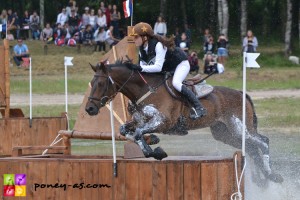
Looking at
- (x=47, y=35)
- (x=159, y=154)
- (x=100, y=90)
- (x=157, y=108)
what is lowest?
(x=47, y=35)

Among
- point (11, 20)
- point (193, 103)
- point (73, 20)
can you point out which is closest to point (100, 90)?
point (193, 103)

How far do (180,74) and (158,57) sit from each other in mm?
445

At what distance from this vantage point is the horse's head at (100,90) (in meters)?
13.2

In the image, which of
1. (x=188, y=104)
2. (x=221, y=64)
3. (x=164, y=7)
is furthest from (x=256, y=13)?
(x=188, y=104)

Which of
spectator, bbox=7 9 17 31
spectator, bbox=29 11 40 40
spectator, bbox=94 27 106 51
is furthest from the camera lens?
spectator, bbox=29 11 40 40

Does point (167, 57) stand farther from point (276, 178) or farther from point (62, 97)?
point (62, 97)

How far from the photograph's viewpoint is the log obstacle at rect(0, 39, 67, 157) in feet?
61.0

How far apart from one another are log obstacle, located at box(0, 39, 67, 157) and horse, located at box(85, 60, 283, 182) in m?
4.53

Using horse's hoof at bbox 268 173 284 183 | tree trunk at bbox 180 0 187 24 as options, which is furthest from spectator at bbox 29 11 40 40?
horse's hoof at bbox 268 173 284 183

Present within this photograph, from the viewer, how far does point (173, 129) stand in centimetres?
1377

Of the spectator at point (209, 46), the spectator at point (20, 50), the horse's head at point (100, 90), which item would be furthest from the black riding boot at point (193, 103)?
the spectator at point (20, 50)

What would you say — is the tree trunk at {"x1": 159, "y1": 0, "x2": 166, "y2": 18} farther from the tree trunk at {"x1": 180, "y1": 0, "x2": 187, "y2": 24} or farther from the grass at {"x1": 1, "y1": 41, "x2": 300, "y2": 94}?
the grass at {"x1": 1, "y1": 41, "x2": 300, "y2": 94}

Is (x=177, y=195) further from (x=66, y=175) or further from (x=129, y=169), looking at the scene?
(x=66, y=175)

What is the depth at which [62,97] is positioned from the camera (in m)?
30.0
